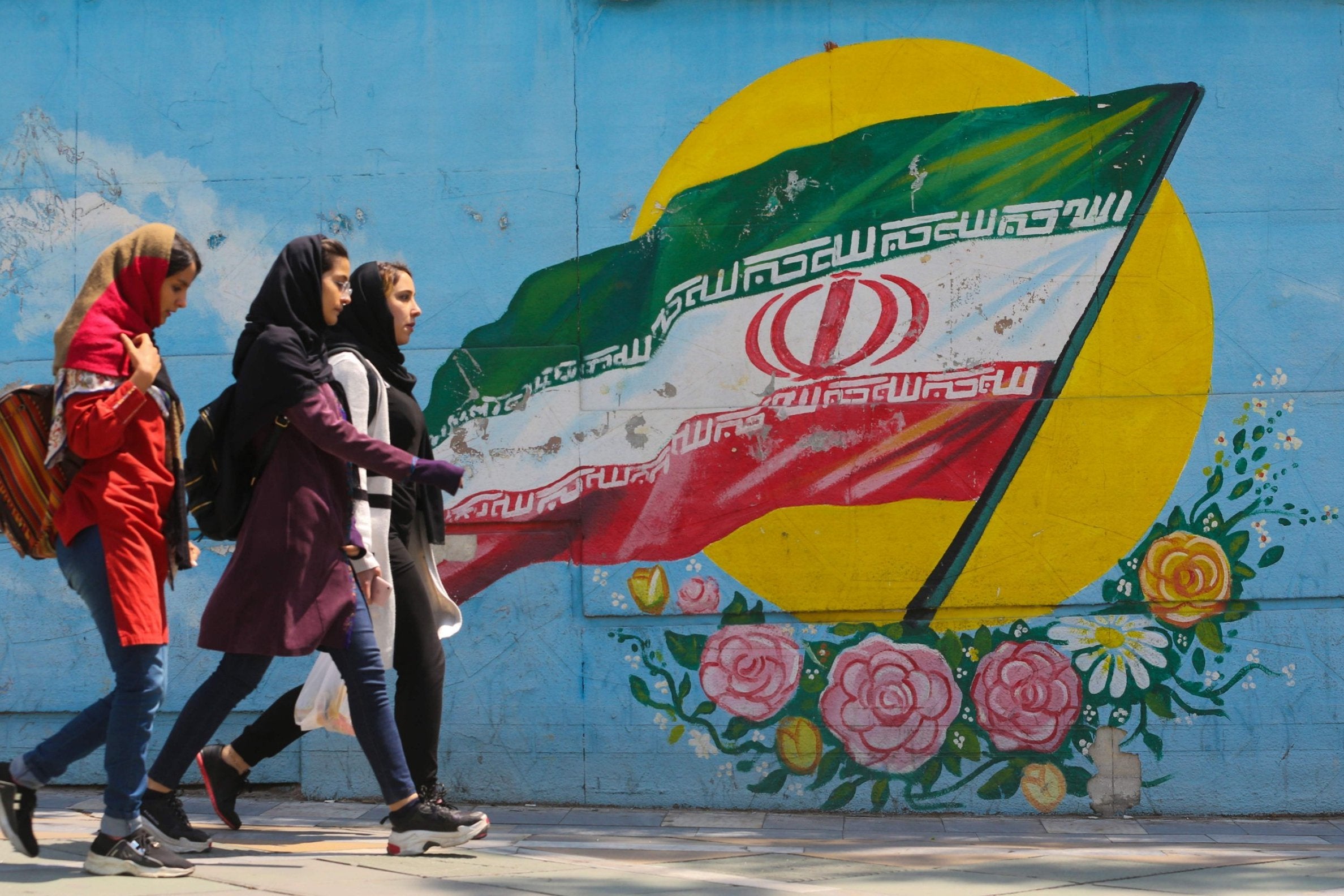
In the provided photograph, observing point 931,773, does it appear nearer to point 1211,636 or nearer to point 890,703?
point 890,703

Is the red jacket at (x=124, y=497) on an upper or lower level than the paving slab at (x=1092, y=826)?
upper

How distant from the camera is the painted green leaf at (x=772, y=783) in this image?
17.9 ft

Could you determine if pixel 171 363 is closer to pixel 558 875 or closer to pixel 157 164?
pixel 157 164

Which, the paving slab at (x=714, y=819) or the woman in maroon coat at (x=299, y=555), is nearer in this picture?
the woman in maroon coat at (x=299, y=555)

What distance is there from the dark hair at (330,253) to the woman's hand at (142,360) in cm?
58

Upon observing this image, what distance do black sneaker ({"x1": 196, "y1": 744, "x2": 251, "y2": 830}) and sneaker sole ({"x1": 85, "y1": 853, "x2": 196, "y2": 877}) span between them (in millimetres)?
944

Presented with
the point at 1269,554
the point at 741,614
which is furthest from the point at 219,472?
the point at 1269,554

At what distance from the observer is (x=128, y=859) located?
3664 mm

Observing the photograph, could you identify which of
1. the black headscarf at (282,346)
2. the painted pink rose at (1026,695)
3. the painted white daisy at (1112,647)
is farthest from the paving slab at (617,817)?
the black headscarf at (282,346)

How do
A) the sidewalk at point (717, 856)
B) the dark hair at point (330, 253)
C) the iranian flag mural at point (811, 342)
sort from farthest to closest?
the iranian flag mural at point (811, 342)
the dark hair at point (330, 253)
the sidewalk at point (717, 856)

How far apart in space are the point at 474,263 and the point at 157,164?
4.59ft

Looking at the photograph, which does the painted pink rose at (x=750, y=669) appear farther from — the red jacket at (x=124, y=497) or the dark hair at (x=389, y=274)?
the red jacket at (x=124, y=497)

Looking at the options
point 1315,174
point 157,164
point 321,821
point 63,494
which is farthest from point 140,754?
point 1315,174

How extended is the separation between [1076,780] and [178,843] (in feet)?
10.7
